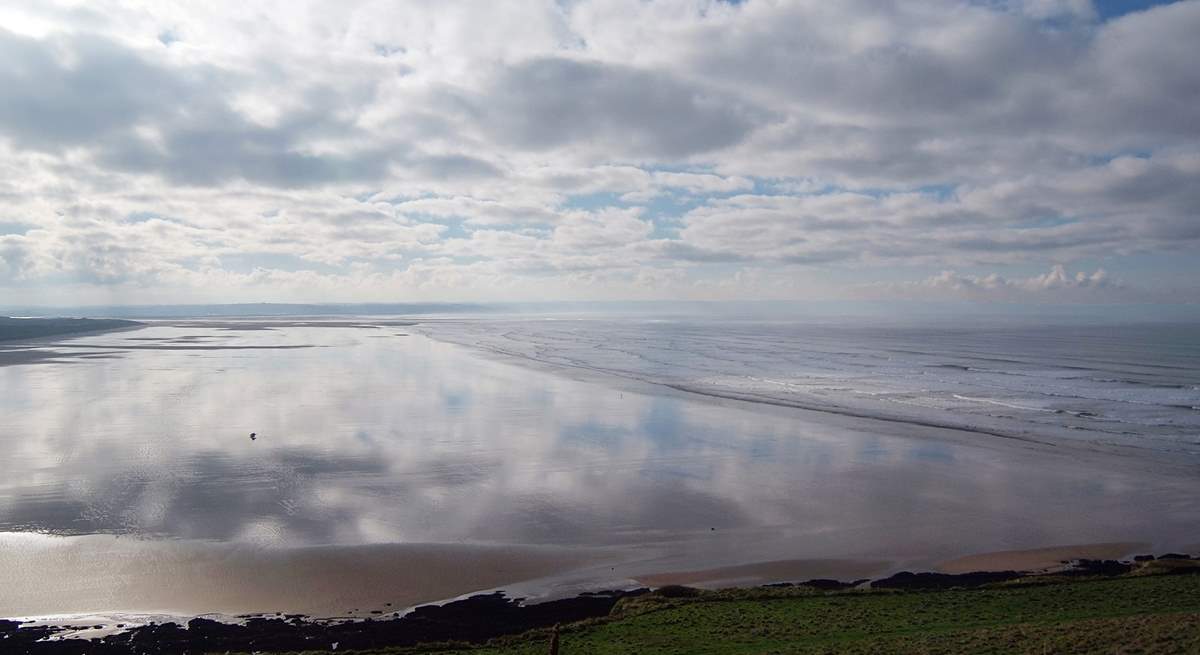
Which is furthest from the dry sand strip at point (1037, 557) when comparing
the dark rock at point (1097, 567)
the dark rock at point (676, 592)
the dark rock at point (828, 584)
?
the dark rock at point (676, 592)

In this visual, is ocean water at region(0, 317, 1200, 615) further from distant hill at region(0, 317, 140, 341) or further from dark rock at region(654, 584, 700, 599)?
distant hill at region(0, 317, 140, 341)

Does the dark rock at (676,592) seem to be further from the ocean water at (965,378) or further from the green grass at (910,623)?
the ocean water at (965,378)

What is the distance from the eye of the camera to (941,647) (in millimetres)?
10430

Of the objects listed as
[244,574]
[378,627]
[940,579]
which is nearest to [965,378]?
[940,579]

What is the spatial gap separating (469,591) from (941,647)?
8.08 metres

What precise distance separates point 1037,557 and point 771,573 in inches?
234

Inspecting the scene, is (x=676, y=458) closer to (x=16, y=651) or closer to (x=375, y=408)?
(x=375, y=408)

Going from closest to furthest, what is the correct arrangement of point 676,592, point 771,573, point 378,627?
point 378,627 < point 676,592 < point 771,573

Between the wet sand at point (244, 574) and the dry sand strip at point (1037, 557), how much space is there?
753cm

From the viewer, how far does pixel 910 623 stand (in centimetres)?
1190

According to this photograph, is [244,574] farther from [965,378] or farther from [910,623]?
[965,378]

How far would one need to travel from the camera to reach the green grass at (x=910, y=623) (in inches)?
410

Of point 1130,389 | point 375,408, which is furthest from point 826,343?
point 375,408

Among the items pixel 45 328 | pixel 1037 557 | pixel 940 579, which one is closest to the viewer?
pixel 940 579
